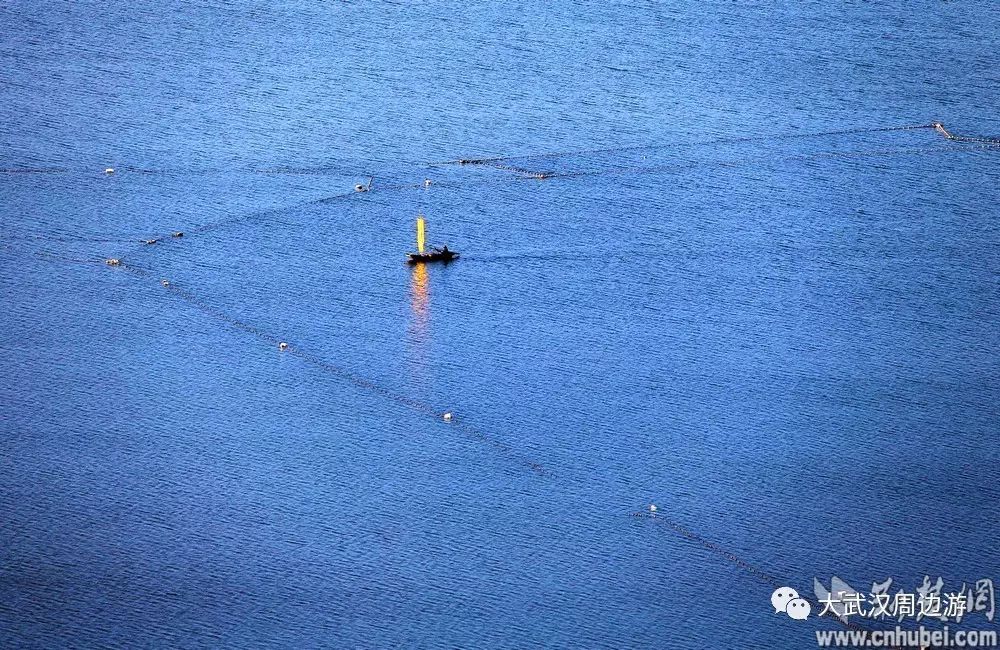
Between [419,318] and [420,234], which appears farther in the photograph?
[420,234]

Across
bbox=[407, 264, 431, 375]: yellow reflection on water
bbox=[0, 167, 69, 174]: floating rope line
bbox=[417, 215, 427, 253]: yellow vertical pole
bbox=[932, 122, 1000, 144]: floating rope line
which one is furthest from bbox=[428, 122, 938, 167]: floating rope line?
bbox=[0, 167, 69, 174]: floating rope line

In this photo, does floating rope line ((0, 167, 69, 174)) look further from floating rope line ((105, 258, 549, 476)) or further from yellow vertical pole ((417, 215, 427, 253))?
yellow vertical pole ((417, 215, 427, 253))

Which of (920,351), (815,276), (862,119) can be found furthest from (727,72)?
(920,351)

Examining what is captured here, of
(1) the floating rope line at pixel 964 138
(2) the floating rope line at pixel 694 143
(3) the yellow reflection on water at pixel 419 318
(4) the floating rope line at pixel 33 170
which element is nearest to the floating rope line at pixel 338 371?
(3) the yellow reflection on water at pixel 419 318

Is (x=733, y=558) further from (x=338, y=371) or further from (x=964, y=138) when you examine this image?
(x=964, y=138)

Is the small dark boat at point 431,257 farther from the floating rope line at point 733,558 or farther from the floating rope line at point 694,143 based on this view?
the floating rope line at point 733,558

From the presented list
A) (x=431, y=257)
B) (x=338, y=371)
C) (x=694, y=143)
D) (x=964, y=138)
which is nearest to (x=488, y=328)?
(x=431, y=257)
